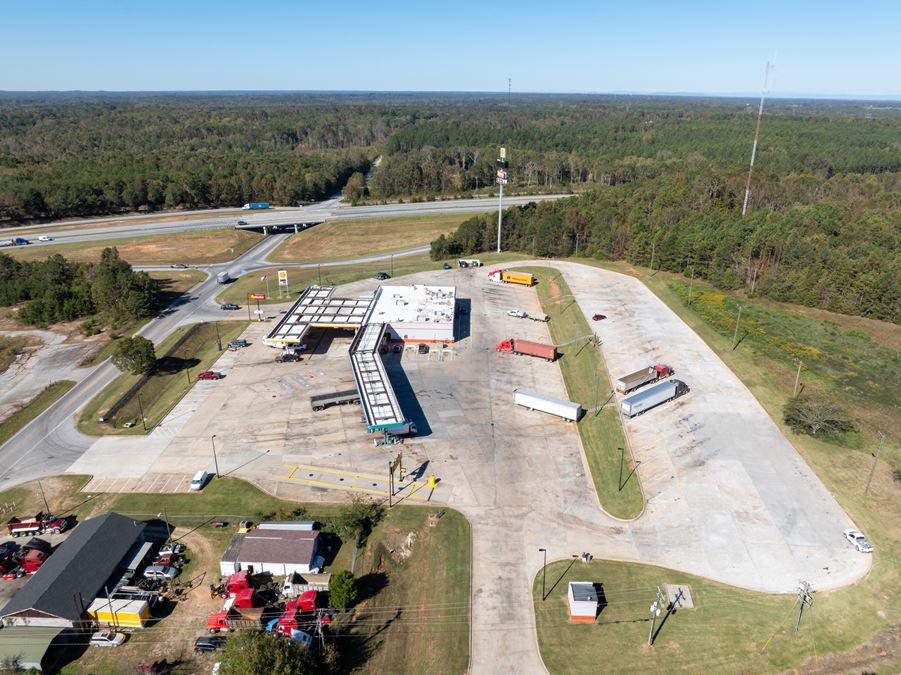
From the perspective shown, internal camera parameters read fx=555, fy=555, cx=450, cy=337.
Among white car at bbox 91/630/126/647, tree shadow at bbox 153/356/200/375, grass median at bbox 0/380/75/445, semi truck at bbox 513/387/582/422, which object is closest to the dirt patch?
semi truck at bbox 513/387/582/422

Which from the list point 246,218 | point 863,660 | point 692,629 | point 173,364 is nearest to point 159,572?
point 692,629

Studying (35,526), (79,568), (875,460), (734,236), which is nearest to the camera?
(79,568)

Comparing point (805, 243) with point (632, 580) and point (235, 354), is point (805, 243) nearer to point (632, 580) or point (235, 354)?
point (632, 580)

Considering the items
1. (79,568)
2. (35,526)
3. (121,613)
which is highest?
(79,568)

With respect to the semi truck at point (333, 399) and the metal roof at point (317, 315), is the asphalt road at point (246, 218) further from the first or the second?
the semi truck at point (333, 399)

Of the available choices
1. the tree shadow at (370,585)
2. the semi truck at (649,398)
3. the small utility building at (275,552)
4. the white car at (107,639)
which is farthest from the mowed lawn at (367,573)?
the semi truck at (649,398)

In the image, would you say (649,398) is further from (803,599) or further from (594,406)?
(803,599)
